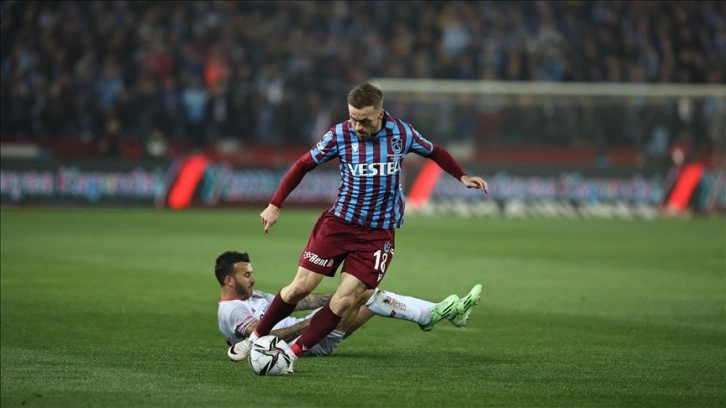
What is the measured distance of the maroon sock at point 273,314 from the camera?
25.9ft

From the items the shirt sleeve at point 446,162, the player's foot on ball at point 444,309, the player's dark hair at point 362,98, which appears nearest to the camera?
the player's dark hair at point 362,98

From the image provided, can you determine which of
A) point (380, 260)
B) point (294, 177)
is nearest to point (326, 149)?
point (294, 177)

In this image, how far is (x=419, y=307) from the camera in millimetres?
8805

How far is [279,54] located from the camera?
28312mm

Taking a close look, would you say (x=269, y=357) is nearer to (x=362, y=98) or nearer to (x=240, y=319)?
(x=240, y=319)

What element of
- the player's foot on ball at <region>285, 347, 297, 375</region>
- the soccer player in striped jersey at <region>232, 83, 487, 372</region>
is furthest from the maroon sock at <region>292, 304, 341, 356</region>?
the player's foot on ball at <region>285, 347, 297, 375</region>

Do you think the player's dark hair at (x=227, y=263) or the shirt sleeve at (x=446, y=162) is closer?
the shirt sleeve at (x=446, y=162)

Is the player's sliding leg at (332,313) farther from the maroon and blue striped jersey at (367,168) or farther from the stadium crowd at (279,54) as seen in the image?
the stadium crowd at (279,54)

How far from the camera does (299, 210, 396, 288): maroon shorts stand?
7.83m

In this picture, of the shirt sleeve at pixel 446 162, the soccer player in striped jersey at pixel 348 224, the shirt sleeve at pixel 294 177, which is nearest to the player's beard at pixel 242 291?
the soccer player in striped jersey at pixel 348 224

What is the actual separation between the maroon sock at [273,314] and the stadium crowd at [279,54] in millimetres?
15786

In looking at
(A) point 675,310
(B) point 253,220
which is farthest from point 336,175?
(A) point 675,310

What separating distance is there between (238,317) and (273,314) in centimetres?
61

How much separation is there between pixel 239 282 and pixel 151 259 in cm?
738
